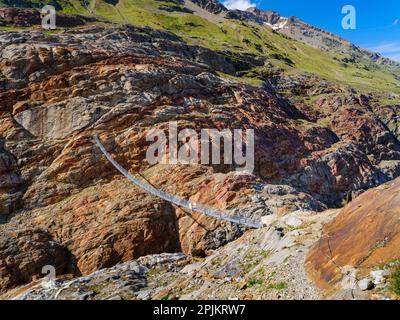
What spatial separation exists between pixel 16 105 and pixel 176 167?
23.0m

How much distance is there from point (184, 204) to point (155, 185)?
584cm

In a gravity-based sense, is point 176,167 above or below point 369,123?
below

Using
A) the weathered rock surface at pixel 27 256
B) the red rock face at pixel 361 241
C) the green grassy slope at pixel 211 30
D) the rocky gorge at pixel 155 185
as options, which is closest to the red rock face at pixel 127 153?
the rocky gorge at pixel 155 185

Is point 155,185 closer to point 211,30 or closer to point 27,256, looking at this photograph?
point 27,256

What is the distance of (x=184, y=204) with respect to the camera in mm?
42188

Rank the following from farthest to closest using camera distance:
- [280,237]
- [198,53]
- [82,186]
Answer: [198,53], [82,186], [280,237]

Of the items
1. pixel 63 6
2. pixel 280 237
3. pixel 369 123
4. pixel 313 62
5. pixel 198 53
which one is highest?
pixel 63 6

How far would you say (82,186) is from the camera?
47.0 meters

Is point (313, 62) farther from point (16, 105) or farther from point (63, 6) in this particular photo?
point (16, 105)

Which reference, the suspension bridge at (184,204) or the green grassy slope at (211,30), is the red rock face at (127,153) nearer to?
the suspension bridge at (184,204)

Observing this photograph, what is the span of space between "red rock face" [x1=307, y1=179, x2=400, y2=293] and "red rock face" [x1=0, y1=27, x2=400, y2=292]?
15.5 m

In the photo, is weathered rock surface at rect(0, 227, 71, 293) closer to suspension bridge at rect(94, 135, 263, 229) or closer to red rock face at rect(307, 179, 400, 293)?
suspension bridge at rect(94, 135, 263, 229)
